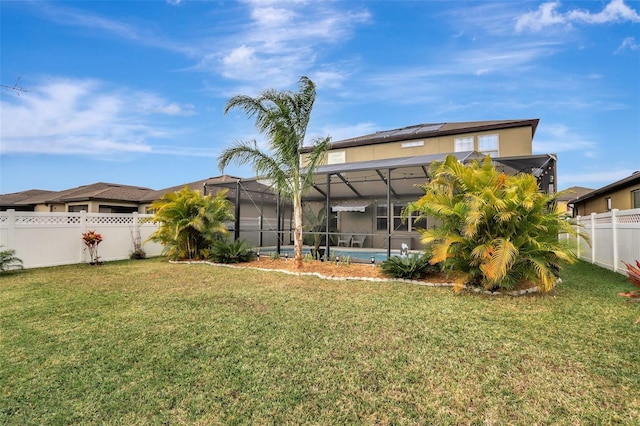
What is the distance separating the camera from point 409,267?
27.7 feet

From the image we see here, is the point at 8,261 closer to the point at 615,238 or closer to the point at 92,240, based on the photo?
the point at 92,240

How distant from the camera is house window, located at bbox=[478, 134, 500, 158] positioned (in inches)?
692

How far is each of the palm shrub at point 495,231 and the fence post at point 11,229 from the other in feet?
40.6

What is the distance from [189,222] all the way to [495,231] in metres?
9.76

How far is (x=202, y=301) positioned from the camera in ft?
20.5

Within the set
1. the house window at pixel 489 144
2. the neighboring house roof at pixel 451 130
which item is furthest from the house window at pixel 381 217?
the house window at pixel 489 144

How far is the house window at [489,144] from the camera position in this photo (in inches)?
692

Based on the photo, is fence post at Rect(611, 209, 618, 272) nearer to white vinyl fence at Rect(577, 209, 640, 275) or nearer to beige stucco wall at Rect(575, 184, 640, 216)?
white vinyl fence at Rect(577, 209, 640, 275)

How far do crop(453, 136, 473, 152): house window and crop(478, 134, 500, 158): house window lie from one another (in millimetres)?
451

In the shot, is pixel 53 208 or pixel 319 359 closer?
pixel 319 359

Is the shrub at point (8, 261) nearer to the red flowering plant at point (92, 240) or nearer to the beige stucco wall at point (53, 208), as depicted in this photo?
the red flowering plant at point (92, 240)

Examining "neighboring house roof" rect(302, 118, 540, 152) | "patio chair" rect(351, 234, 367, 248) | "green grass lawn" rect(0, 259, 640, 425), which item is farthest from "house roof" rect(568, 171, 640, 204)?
"patio chair" rect(351, 234, 367, 248)

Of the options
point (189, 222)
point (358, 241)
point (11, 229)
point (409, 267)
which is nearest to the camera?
point (409, 267)

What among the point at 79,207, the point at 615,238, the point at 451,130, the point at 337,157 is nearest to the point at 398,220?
the point at 451,130
